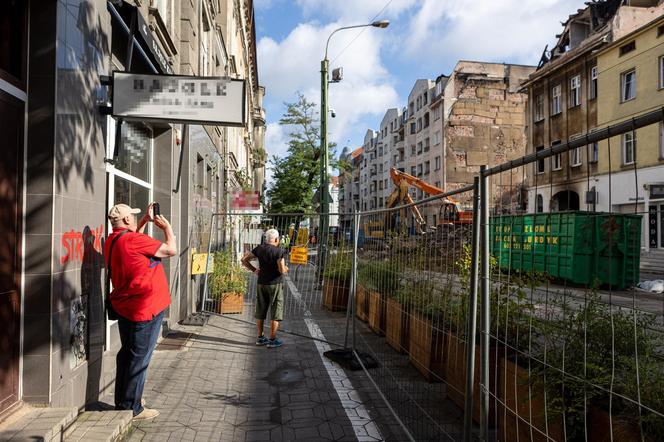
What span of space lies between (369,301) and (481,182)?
4336 millimetres

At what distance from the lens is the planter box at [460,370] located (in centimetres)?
366

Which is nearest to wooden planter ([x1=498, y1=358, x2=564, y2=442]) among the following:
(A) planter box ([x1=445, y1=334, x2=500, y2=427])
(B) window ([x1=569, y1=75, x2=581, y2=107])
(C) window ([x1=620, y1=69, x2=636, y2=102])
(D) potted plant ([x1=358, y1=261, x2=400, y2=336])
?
(A) planter box ([x1=445, y1=334, x2=500, y2=427])

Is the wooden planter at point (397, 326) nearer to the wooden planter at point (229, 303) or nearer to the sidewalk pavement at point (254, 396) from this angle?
the sidewalk pavement at point (254, 396)

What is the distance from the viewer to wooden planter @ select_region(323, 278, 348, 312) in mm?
9703

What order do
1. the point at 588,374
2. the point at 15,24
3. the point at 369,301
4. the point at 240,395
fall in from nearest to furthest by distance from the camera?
1. the point at 588,374
2. the point at 15,24
3. the point at 240,395
4. the point at 369,301

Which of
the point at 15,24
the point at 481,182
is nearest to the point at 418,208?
the point at 481,182

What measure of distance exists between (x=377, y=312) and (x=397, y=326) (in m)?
1.17

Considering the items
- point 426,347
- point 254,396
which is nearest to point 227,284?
point 254,396

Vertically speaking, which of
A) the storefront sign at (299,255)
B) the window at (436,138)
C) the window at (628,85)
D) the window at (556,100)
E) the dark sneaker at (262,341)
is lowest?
the dark sneaker at (262,341)

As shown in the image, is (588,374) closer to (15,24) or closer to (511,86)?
(15,24)

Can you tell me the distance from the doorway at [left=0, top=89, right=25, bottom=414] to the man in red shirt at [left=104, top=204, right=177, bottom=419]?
76 cm

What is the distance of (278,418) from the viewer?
451 centimetres

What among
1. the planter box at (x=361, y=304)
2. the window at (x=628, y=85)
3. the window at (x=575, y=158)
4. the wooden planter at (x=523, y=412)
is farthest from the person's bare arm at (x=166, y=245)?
the window at (x=628, y=85)

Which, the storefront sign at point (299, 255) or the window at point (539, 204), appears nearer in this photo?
the window at point (539, 204)
